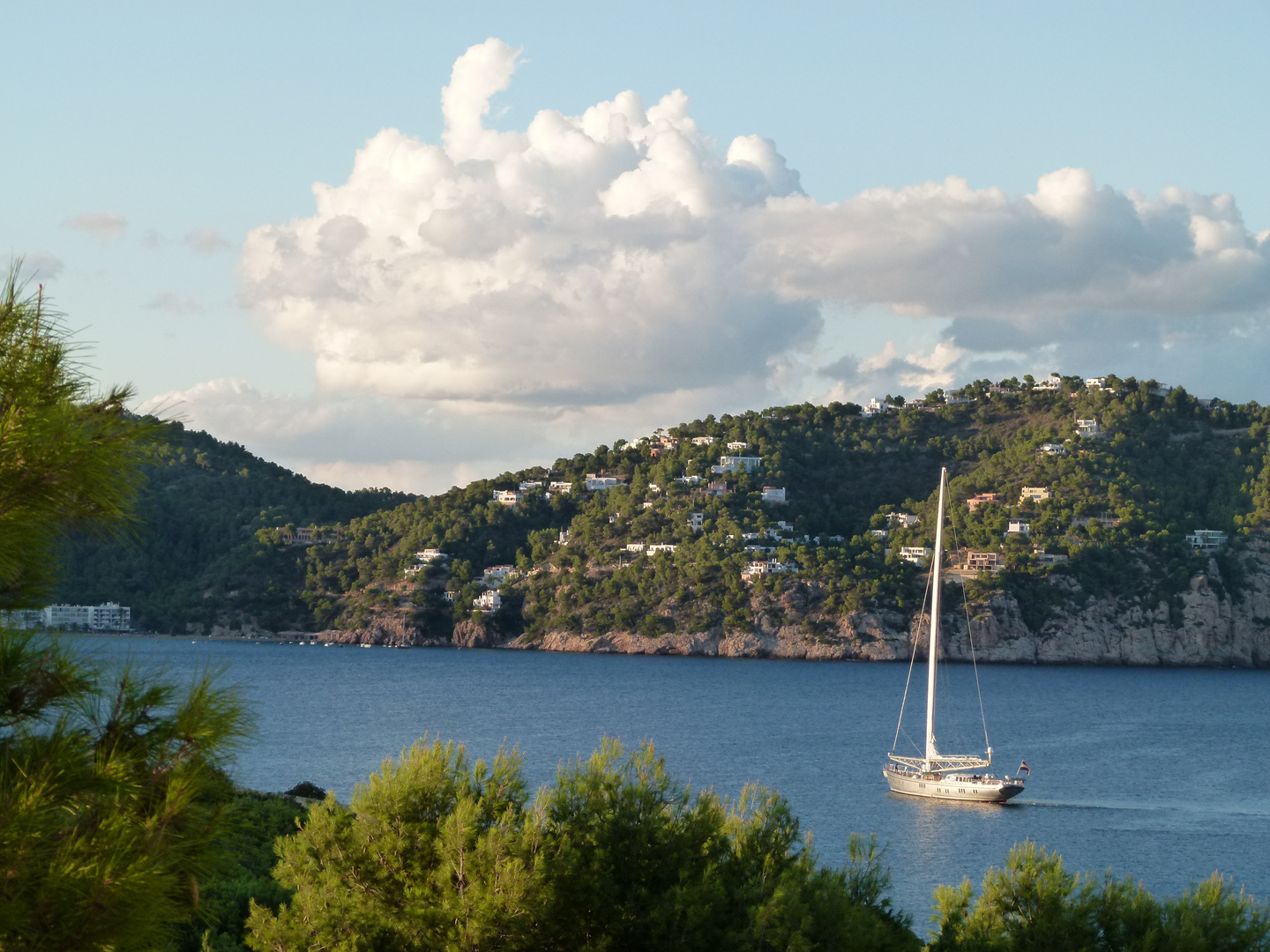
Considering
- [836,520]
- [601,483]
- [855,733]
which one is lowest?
[855,733]

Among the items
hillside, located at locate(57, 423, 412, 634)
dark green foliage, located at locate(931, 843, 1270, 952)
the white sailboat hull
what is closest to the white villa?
hillside, located at locate(57, 423, 412, 634)

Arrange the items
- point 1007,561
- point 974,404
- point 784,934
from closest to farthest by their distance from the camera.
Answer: point 784,934 < point 1007,561 < point 974,404

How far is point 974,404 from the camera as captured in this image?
157 metres

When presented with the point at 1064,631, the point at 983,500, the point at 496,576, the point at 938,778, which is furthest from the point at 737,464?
the point at 938,778

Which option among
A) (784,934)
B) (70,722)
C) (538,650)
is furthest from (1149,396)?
(70,722)

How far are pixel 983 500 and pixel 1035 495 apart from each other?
5.27 meters

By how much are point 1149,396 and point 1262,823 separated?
102987 millimetres

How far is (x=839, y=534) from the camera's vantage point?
13825 centimetres

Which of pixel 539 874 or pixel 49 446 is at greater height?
pixel 49 446

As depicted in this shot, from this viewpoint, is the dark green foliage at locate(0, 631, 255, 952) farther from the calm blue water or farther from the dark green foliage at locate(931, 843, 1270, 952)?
the dark green foliage at locate(931, 843, 1270, 952)

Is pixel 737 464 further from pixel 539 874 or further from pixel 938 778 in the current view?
pixel 539 874

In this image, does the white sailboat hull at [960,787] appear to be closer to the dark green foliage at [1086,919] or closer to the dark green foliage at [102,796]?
the dark green foliage at [1086,919]

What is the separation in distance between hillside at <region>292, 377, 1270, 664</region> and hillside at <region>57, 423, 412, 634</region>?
4580 millimetres

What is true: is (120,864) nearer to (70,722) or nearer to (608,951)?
(70,722)
